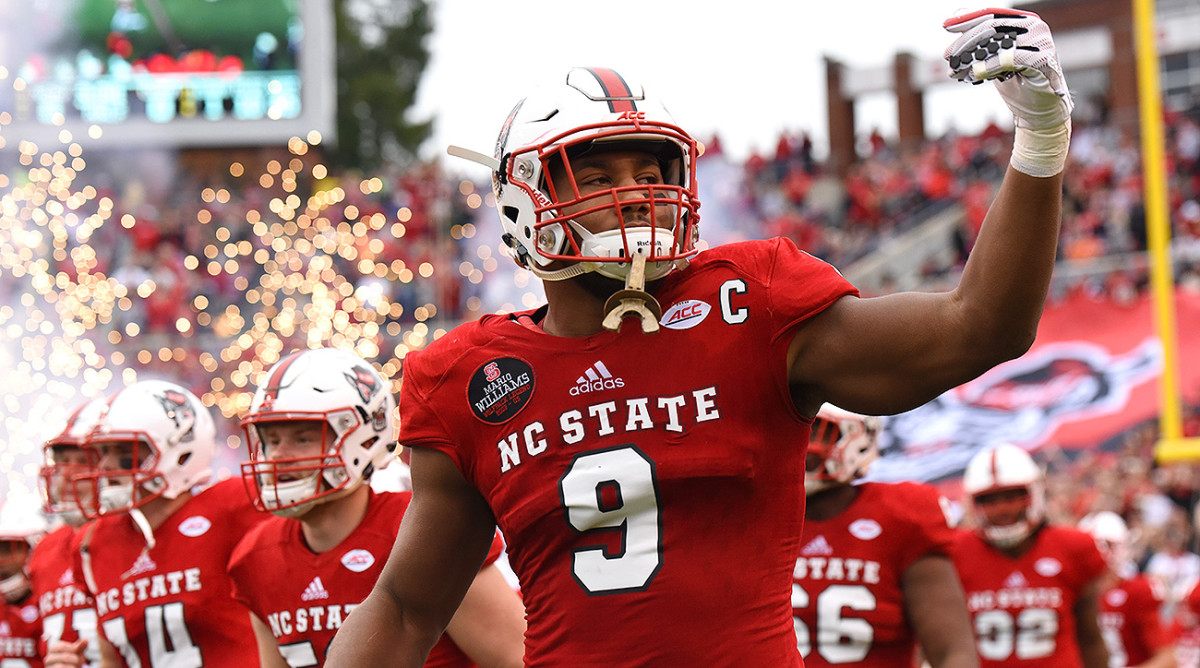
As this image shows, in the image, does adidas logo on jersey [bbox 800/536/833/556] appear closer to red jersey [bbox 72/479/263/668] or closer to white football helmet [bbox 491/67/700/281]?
red jersey [bbox 72/479/263/668]

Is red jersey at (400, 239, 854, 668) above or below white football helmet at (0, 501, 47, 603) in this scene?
above

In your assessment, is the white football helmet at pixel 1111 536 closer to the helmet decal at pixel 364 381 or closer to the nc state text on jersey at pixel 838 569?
the nc state text on jersey at pixel 838 569

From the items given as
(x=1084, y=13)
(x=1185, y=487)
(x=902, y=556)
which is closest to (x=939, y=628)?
(x=902, y=556)

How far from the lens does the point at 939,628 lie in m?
4.24

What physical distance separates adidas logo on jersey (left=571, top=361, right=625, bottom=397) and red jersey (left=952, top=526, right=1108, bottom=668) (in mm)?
3956

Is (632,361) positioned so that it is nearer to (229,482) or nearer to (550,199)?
(550,199)

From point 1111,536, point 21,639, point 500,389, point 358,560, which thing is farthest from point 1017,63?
point 1111,536

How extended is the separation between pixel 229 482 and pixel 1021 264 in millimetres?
3375

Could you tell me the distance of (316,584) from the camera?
369 centimetres

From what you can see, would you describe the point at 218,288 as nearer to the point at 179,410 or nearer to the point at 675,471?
the point at 179,410

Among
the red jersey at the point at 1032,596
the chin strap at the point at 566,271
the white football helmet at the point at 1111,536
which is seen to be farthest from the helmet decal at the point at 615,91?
the white football helmet at the point at 1111,536

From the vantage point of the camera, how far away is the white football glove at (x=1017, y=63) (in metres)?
1.90

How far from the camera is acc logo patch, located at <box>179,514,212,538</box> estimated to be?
14.9 feet

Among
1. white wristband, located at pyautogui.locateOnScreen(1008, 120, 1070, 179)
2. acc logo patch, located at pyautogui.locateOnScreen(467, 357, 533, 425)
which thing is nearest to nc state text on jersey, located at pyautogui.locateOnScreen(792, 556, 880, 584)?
acc logo patch, located at pyautogui.locateOnScreen(467, 357, 533, 425)
